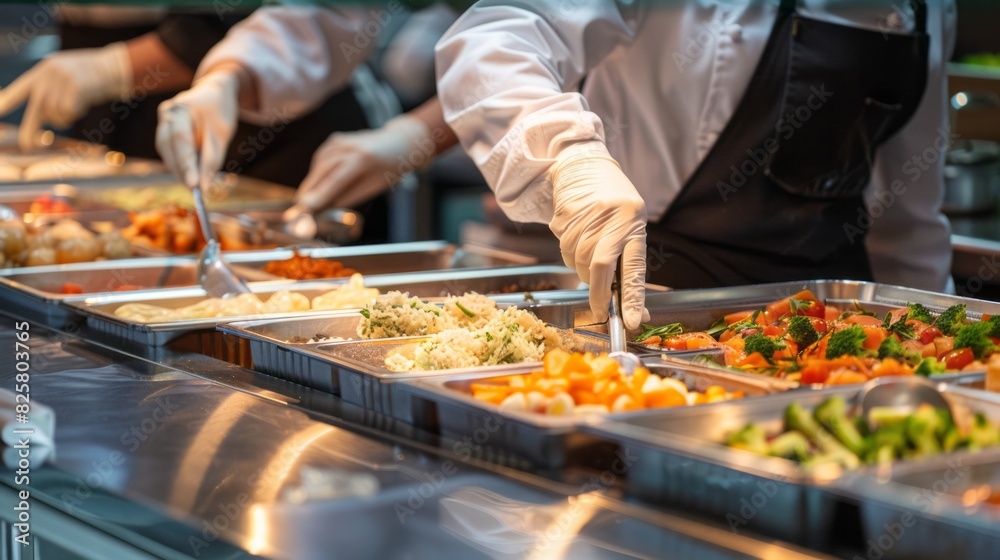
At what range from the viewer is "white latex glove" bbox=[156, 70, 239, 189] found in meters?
2.77

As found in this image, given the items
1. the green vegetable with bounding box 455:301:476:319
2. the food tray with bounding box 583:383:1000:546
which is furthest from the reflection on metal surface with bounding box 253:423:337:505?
the green vegetable with bounding box 455:301:476:319

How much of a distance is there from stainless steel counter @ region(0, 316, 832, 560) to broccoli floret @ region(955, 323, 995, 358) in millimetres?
658

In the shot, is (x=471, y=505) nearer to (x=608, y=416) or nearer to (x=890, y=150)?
(x=608, y=416)

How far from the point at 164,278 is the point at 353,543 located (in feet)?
5.25

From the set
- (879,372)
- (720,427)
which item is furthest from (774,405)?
(879,372)

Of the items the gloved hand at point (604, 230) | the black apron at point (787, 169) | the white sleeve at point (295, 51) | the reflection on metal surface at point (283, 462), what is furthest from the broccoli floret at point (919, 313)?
the white sleeve at point (295, 51)

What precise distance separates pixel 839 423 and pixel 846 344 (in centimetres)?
47

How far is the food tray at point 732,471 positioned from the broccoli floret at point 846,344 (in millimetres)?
305

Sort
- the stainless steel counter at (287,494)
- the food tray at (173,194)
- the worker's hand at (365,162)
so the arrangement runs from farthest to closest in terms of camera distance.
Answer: the worker's hand at (365,162) → the food tray at (173,194) → the stainless steel counter at (287,494)

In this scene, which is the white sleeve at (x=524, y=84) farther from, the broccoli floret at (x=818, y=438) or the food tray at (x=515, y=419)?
the broccoli floret at (x=818, y=438)

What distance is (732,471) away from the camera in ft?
3.33

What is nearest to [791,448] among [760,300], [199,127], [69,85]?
[760,300]

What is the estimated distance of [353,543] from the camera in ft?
3.32

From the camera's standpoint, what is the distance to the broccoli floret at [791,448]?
105cm
